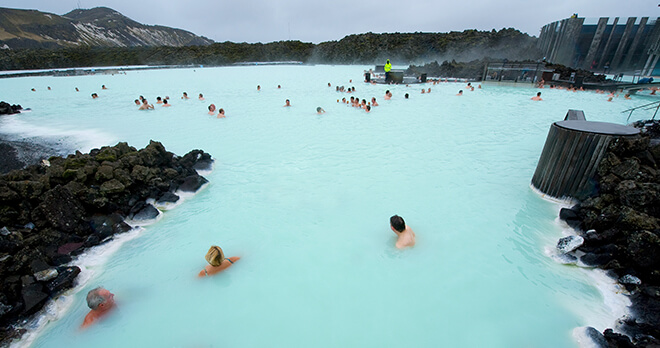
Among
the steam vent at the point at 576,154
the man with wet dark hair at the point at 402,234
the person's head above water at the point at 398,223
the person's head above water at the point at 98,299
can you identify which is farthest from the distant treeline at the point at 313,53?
the person's head above water at the point at 98,299

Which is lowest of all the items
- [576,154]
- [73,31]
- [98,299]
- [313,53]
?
[98,299]

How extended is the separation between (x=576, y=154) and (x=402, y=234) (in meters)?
2.85

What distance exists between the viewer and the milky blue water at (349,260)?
3.03m

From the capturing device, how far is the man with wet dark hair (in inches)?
157

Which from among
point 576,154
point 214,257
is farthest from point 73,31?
point 576,154

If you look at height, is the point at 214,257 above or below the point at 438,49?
below

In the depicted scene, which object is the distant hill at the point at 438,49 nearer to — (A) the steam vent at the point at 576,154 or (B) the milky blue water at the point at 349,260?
(B) the milky blue water at the point at 349,260

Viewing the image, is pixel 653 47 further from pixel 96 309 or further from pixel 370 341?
pixel 96 309

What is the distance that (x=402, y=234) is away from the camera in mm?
4105

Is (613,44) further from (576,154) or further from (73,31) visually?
(73,31)

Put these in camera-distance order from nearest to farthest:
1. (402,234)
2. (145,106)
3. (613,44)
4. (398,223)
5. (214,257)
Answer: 1. (214,257)
2. (398,223)
3. (402,234)
4. (145,106)
5. (613,44)

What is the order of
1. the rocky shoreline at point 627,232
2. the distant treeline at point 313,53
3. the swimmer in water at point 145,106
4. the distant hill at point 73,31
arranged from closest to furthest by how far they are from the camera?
the rocky shoreline at point 627,232
the swimmer in water at point 145,106
the distant treeline at point 313,53
the distant hill at point 73,31

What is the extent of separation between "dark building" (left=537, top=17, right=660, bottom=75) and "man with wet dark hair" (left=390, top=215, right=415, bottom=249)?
27540 mm

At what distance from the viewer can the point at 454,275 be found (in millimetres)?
3678
